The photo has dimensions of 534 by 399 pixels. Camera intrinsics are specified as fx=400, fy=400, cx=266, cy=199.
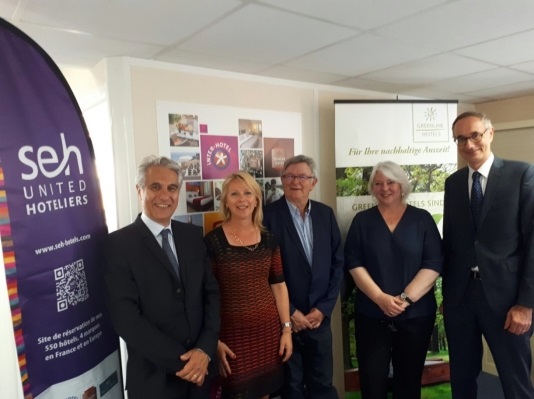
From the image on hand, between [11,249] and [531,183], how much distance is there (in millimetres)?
2409

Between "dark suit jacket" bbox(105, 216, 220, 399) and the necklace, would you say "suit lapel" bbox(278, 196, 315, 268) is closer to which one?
the necklace

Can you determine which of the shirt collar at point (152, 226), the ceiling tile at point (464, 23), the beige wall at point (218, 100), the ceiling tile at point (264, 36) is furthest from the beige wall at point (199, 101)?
the ceiling tile at point (464, 23)

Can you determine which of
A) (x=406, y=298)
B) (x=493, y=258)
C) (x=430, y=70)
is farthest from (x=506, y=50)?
(x=406, y=298)

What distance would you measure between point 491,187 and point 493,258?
381 mm

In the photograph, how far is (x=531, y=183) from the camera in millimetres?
2094

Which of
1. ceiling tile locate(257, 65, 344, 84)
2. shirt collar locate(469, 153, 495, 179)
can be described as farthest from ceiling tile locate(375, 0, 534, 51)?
ceiling tile locate(257, 65, 344, 84)

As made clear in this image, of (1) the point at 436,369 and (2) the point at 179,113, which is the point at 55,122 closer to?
(2) the point at 179,113

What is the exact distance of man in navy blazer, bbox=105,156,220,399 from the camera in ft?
5.49

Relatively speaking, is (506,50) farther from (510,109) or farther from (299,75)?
(510,109)

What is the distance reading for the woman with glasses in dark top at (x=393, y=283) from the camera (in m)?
2.47

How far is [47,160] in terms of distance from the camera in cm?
157

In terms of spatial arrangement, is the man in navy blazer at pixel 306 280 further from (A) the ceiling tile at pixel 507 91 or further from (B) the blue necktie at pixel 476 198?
(A) the ceiling tile at pixel 507 91

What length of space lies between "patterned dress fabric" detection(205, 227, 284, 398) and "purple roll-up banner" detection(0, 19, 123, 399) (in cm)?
57

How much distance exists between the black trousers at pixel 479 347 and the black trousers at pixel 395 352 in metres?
0.17
